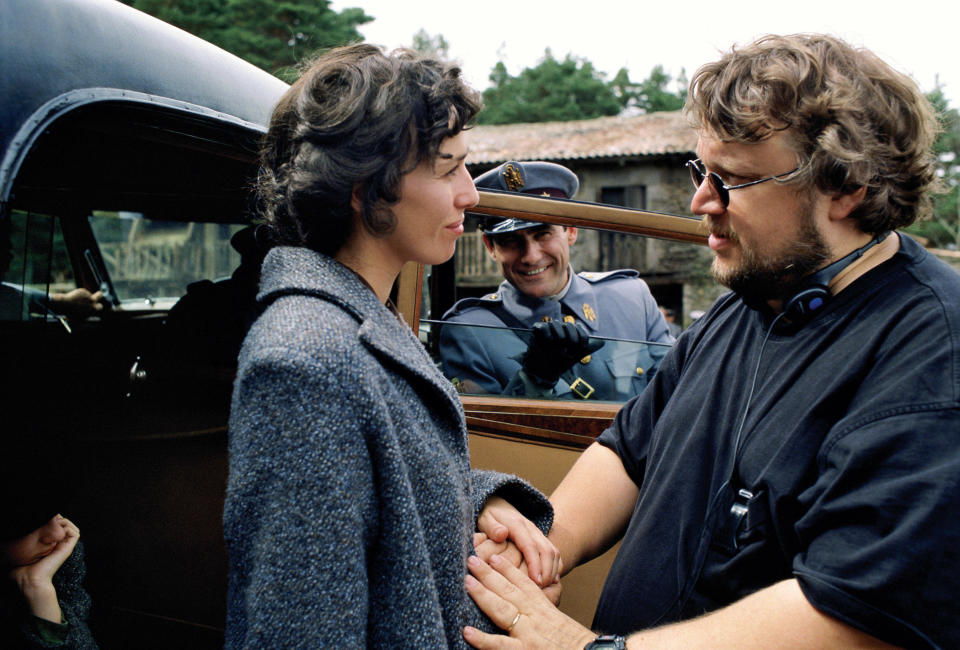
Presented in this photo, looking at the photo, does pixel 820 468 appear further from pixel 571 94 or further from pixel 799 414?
pixel 571 94

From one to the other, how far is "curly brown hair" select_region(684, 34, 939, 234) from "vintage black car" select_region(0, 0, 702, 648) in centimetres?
93

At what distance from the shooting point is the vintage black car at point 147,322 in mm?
1433

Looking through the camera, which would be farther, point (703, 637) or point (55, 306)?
point (55, 306)

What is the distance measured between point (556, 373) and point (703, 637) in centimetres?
117

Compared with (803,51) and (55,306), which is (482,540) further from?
(55,306)

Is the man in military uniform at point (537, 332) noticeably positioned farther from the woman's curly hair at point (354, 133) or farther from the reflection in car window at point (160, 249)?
the reflection in car window at point (160, 249)

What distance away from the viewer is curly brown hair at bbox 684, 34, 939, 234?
1.38 m

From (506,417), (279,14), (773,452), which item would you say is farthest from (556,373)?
(279,14)

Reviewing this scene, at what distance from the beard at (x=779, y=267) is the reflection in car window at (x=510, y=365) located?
805mm

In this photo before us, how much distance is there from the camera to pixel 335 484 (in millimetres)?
976

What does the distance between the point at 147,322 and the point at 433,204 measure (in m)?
3.82

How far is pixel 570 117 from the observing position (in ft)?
119

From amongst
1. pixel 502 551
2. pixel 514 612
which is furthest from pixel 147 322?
pixel 514 612

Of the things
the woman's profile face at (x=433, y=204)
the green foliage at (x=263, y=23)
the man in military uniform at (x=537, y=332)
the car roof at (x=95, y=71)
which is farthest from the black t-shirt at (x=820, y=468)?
the green foliage at (x=263, y=23)
